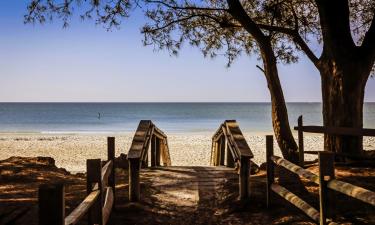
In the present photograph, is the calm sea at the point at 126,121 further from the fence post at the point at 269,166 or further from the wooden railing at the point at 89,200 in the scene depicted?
the wooden railing at the point at 89,200

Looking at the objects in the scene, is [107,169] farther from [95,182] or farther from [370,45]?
[370,45]

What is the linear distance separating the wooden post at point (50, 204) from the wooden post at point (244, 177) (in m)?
4.28

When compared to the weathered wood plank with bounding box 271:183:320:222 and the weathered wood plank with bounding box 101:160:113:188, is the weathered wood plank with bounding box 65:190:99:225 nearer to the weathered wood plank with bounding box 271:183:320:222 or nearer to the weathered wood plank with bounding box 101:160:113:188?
the weathered wood plank with bounding box 101:160:113:188

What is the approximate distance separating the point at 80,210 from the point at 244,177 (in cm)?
366

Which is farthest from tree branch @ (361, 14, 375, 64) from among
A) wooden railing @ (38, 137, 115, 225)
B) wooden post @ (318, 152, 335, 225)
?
wooden railing @ (38, 137, 115, 225)

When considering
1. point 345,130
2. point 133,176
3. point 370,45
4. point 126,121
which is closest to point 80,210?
point 133,176

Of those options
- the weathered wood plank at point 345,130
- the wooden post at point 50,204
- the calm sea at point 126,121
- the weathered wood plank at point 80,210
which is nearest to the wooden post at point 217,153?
the weathered wood plank at point 345,130

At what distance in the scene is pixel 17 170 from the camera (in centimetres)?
1151

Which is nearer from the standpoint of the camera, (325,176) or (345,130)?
(325,176)

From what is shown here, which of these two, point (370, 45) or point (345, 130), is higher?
point (370, 45)

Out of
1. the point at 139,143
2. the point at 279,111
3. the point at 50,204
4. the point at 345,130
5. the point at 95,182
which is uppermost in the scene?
the point at 279,111

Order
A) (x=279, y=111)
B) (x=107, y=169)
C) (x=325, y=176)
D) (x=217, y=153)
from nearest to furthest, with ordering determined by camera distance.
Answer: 1. (x=325, y=176)
2. (x=107, y=169)
3. (x=279, y=111)
4. (x=217, y=153)

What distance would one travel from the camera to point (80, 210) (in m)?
4.08

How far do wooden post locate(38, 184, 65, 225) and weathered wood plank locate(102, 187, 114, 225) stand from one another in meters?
2.35
